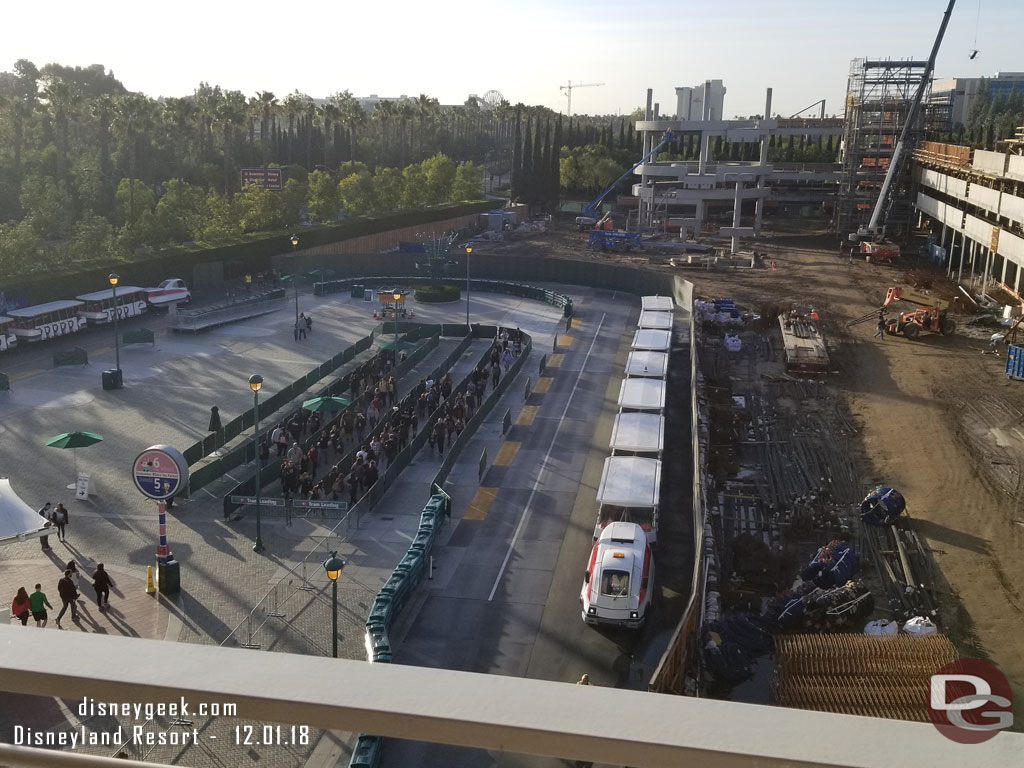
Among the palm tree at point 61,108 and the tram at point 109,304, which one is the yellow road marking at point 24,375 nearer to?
the tram at point 109,304

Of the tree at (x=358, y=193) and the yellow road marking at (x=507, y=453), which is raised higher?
the tree at (x=358, y=193)

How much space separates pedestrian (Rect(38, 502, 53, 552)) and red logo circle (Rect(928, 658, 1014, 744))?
21563mm

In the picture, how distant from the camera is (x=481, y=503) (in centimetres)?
2609

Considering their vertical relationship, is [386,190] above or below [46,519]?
above

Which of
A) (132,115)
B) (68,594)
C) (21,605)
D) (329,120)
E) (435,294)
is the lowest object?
(435,294)

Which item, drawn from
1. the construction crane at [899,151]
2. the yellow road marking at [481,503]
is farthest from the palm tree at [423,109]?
the yellow road marking at [481,503]

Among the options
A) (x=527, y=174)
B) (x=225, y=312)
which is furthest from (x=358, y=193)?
(x=225, y=312)

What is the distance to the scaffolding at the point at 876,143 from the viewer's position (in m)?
85.8

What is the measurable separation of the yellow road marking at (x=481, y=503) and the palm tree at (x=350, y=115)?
3377 inches

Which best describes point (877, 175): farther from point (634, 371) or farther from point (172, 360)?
point (172, 360)

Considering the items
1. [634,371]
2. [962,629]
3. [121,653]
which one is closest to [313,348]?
[634,371]

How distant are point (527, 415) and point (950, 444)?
47.3 feet

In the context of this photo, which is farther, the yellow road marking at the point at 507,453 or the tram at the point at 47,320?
the tram at the point at 47,320

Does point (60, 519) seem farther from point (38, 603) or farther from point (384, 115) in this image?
point (384, 115)
